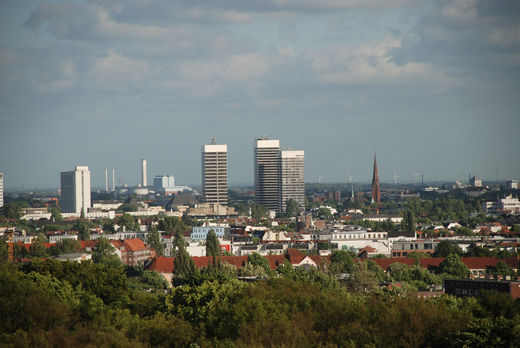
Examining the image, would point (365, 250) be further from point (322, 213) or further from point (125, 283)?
point (322, 213)

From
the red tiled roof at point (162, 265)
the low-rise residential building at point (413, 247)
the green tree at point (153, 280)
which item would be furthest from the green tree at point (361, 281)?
the low-rise residential building at point (413, 247)

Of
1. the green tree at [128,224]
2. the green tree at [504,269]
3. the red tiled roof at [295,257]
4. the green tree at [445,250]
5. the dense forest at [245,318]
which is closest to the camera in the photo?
the dense forest at [245,318]

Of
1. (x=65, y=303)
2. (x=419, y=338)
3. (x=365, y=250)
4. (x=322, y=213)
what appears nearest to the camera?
(x=419, y=338)

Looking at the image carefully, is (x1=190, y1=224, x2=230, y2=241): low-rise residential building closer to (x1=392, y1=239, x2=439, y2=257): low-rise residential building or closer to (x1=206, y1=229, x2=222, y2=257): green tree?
(x1=392, y1=239, x2=439, y2=257): low-rise residential building

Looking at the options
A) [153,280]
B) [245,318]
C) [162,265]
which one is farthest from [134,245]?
[245,318]

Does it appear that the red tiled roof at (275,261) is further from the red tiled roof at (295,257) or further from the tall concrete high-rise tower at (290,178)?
the tall concrete high-rise tower at (290,178)

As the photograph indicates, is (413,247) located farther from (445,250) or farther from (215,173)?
(215,173)

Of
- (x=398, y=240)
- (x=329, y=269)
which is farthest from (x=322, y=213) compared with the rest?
(x=329, y=269)
